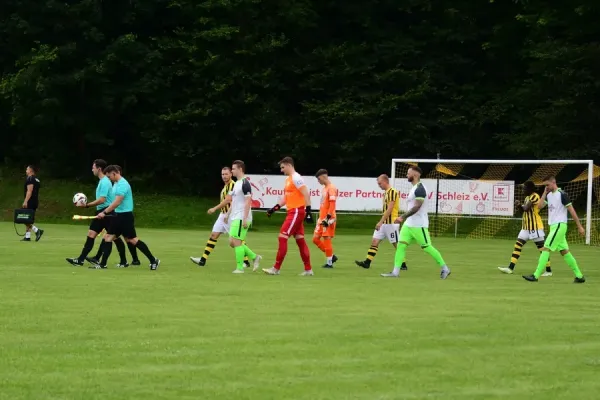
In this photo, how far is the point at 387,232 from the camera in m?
23.6

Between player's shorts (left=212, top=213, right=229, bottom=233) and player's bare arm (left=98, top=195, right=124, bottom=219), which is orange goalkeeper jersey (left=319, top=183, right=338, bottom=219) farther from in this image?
player's bare arm (left=98, top=195, right=124, bottom=219)

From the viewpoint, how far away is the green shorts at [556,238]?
18.6 meters

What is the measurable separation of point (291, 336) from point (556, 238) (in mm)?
8771

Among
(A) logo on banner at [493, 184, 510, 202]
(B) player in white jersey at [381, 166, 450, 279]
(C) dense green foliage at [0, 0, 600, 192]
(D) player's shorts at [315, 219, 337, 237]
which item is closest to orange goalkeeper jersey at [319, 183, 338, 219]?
(D) player's shorts at [315, 219, 337, 237]

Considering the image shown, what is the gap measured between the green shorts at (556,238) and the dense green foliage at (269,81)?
1261 inches

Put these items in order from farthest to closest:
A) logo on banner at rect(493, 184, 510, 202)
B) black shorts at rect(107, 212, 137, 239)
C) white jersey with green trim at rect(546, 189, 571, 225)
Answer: logo on banner at rect(493, 184, 510, 202) → black shorts at rect(107, 212, 137, 239) → white jersey with green trim at rect(546, 189, 571, 225)

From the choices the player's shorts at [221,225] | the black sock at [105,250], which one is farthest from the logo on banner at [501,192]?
the black sock at [105,250]

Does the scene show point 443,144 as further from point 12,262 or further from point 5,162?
point 12,262

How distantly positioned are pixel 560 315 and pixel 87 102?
42.4 meters

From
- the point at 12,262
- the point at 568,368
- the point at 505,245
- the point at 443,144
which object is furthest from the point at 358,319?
the point at 443,144

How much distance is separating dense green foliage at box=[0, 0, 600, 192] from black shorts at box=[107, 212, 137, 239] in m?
31.5

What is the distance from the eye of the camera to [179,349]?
9.95 metres

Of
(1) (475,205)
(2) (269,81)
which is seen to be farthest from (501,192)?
(2) (269,81)

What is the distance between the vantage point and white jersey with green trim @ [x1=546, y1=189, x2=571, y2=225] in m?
18.9
